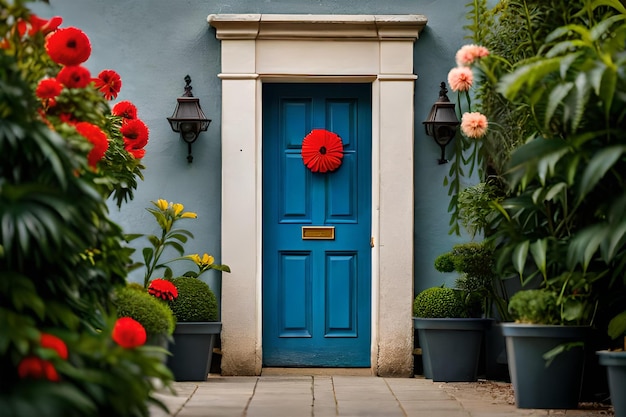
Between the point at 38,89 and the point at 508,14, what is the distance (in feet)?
12.3

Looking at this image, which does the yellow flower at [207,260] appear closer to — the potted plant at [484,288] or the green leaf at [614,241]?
the potted plant at [484,288]

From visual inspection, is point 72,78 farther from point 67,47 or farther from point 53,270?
point 53,270

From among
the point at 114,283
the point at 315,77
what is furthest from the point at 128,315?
the point at 315,77

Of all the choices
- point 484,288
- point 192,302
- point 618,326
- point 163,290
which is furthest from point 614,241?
point 192,302

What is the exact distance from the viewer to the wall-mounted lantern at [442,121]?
7578 millimetres

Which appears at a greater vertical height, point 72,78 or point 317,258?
point 72,78

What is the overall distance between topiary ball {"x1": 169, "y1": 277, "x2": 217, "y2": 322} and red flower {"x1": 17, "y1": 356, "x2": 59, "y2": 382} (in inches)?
163

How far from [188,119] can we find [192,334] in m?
1.67

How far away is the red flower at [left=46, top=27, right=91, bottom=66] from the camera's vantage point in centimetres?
422

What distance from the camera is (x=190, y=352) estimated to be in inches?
278

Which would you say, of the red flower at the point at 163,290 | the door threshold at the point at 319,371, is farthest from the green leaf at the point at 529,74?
the door threshold at the point at 319,371

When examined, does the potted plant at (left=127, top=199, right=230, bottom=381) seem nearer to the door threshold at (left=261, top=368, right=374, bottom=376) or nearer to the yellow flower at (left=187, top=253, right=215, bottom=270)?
the yellow flower at (left=187, top=253, right=215, bottom=270)

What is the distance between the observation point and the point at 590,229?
497 centimetres

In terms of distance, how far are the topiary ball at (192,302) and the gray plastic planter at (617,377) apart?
3.06 metres
